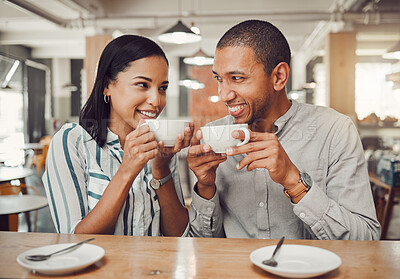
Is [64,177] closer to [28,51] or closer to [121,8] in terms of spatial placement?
[121,8]

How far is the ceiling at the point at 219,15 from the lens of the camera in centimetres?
573

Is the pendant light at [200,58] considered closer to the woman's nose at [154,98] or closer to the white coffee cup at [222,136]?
the woman's nose at [154,98]

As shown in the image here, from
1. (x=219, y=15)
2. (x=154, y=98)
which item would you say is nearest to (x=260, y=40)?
(x=154, y=98)

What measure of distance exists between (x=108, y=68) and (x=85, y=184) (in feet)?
1.58

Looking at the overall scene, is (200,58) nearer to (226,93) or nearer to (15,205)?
(15,205)

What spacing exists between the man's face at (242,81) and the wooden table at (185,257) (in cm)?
62

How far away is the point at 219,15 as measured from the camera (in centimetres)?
601

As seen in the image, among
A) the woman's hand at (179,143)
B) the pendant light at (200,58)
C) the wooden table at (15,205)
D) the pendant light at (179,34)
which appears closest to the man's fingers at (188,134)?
the woman's hand at (179,143)

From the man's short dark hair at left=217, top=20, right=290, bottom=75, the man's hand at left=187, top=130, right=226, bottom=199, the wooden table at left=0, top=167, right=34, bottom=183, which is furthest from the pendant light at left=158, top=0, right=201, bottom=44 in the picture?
the man's hand at left=187, top=130, right=226, bottom=199

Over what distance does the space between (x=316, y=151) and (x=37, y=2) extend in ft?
22.3

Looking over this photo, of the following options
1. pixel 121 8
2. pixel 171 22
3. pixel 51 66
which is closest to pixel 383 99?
pixel 171 22

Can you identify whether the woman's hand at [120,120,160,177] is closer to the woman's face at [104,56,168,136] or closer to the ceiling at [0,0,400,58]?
the woman's face at [104,56,168,136]

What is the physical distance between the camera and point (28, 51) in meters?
11.3

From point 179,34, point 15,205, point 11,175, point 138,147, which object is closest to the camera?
point 138,147
